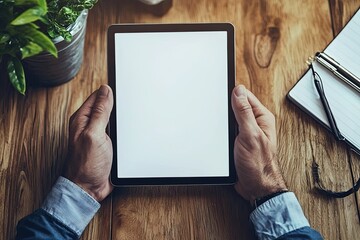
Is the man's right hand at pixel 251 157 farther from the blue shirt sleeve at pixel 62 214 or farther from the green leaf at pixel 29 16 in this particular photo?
the green leaf at pixel 29 16

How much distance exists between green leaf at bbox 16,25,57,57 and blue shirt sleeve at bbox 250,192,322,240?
42cm

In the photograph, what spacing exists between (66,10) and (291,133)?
434 millimetres

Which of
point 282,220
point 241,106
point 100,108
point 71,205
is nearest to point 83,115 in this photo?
point 100,108

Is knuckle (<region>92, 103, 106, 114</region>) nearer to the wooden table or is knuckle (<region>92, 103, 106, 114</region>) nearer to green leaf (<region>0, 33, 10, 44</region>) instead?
the wooden table

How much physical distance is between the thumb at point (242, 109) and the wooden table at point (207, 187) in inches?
2.7

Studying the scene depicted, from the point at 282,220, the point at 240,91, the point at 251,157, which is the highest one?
the point at 240,91

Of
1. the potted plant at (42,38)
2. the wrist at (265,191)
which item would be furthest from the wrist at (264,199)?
the potted plant at (42,38)

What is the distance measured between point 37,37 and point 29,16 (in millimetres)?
25

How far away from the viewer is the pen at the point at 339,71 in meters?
0.78

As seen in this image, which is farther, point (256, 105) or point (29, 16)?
point (256, 105)

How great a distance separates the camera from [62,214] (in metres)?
0.71

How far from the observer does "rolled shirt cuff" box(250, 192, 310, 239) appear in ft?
2.34

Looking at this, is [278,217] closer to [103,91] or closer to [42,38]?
[103,91]

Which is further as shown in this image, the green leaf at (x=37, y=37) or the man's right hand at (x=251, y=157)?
the man's right hand at (x=251, y=157)
